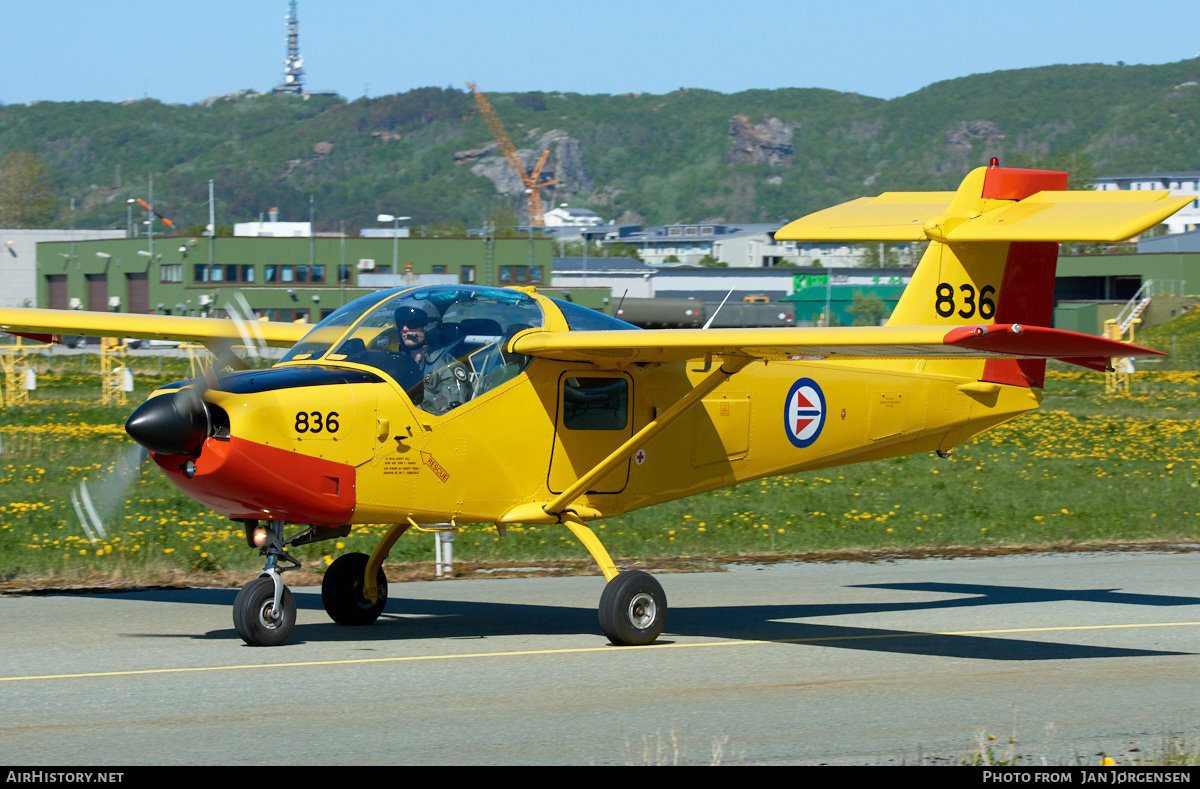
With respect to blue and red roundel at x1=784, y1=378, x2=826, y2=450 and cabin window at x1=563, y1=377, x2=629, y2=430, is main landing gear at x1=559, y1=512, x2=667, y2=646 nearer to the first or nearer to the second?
cabin window at x1=563, y1=377, x2=629, y2=430

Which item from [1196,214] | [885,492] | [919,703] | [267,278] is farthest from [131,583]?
[1196,214]

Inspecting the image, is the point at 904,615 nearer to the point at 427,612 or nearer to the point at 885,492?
the point at 427,612

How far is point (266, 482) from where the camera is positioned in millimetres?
9336

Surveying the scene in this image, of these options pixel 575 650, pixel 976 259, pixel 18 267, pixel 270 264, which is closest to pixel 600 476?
pixel 575 650

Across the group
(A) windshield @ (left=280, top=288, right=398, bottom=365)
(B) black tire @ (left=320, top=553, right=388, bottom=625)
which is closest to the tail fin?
(A) windshield @ (left=280, top=288, right=398, bottom=365)

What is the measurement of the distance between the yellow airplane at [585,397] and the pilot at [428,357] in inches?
0.5

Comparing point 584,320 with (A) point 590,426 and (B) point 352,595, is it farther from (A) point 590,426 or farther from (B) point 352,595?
(B) point 352,595

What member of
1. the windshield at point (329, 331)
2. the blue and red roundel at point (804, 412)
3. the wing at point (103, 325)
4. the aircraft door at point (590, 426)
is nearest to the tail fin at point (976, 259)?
the blue and red roundel at point (804, 412)

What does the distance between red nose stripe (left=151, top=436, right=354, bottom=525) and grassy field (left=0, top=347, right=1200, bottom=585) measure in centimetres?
62

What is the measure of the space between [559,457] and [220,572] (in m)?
4.47

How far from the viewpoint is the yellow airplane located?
9359 mm

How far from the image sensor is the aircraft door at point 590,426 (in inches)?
429

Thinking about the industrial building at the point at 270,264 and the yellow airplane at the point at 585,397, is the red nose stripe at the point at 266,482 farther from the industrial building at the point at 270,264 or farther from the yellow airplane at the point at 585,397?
the industrial building at the point at 270,264

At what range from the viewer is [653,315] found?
2714 inches
